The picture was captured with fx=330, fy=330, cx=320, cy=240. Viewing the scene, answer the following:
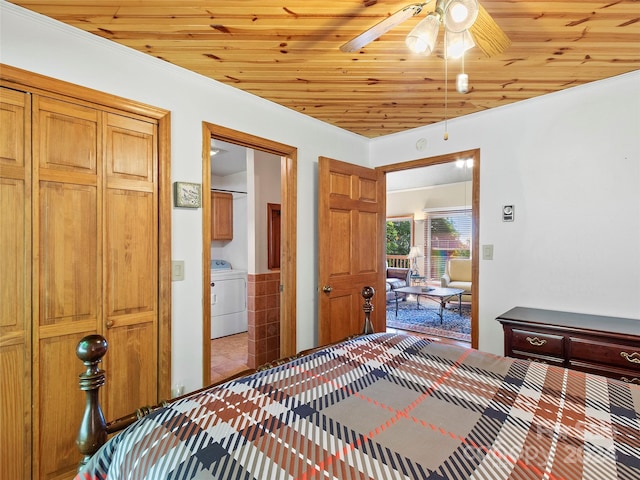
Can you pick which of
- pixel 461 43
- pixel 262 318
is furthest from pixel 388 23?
pixel 262 318

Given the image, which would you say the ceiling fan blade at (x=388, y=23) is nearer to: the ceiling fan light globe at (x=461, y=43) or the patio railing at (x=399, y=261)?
the ceiling fan light globe at (x=461, y=43)

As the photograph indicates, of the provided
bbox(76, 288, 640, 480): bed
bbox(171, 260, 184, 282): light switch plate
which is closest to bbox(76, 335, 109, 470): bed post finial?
bbox(76, 288, 640, 480): bed

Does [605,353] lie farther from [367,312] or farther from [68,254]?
[68,254]

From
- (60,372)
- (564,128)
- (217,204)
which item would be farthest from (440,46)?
(217,204)

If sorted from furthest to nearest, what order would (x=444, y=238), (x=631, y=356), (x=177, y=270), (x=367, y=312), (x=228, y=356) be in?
(x=444, y=238) < (x=228, y=356) < (x=177, y=270) < (x=367, y=312) < (x=631, y=356)

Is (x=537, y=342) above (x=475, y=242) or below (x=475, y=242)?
below

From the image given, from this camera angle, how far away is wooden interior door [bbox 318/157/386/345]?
2955mm

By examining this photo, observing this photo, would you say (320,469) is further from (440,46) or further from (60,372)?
(440,46)

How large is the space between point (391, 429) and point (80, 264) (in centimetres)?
179

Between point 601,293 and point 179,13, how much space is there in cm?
319

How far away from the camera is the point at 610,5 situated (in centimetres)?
157

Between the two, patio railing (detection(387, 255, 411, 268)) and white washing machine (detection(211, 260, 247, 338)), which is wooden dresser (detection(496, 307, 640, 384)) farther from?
patio railing (detection(387, 255, 411, 268))

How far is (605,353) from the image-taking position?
1990 mm

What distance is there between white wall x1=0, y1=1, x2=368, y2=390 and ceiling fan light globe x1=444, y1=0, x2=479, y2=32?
1705 mm
